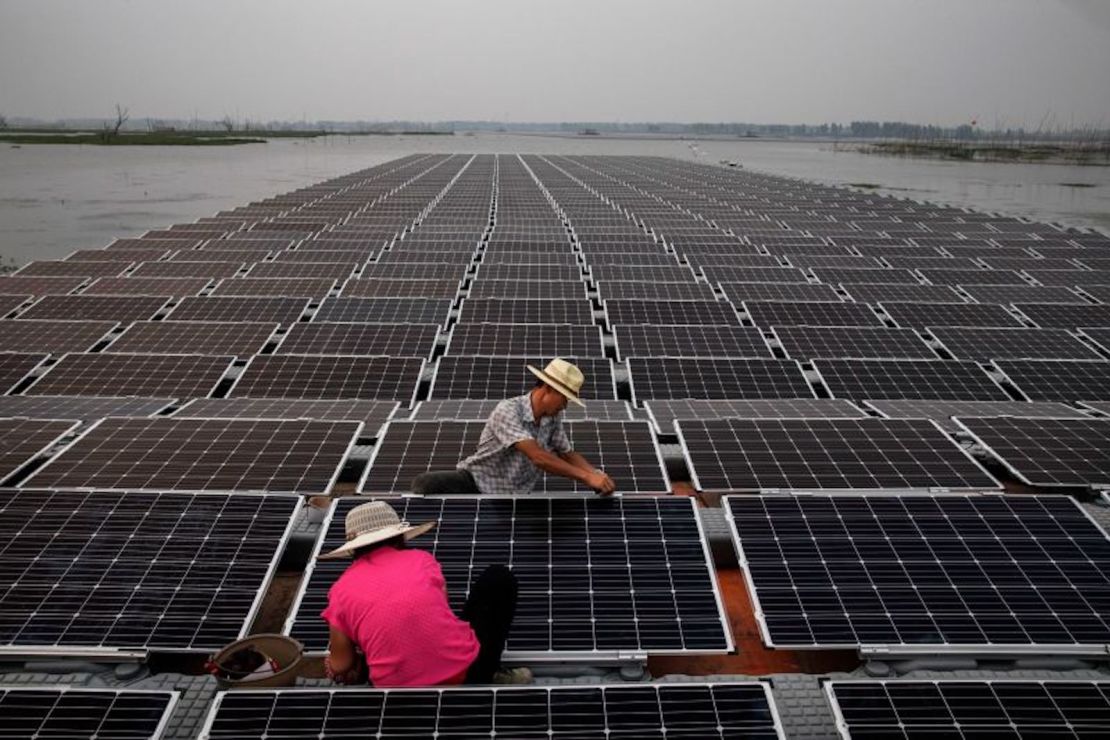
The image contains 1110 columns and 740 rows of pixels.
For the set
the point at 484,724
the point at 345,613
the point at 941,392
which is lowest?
the point at 941,392

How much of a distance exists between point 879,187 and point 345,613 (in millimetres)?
71439

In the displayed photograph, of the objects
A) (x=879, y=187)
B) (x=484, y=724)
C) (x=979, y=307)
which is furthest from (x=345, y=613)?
(x=879, y=187)

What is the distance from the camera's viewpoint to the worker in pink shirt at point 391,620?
420cm

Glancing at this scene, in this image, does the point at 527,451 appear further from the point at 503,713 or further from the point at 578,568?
the point at 503,713

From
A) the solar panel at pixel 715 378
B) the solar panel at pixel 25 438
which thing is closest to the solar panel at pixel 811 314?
the solar panel at pixel 715 378

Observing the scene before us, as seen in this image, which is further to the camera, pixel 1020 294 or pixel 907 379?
pixel 1020 294

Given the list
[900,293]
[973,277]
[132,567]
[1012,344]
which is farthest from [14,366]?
[973,277]

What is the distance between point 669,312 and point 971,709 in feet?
42.2

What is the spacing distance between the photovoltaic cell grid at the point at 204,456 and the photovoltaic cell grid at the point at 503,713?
3.69 metres

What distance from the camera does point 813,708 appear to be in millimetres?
4586

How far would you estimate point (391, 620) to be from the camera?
418 centimetres

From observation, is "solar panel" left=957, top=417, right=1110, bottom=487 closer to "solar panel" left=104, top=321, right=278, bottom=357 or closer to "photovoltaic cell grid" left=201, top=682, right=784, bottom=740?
"photovoltaic cell grid" left=201, top=682, right=784, bottom=740

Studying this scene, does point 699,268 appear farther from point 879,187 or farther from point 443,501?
point 879,187

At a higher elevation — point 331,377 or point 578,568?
point 578,568
